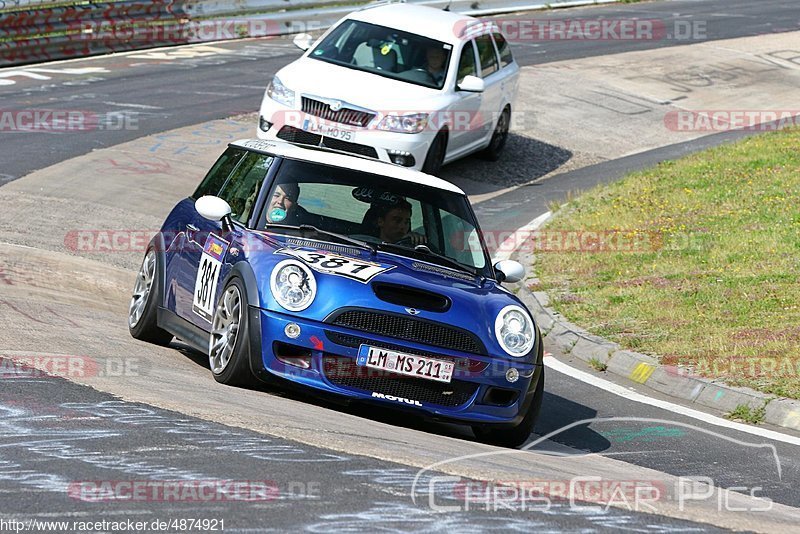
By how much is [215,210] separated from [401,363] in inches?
76.4

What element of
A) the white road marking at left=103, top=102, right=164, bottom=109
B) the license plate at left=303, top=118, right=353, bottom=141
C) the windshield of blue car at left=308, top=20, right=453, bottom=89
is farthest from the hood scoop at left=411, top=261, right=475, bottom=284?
the white road marking at left=103, top=102, right=164, bottom=109

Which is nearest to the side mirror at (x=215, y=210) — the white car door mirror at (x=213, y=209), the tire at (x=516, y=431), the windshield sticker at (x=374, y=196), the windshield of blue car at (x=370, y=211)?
the white car door mirror at (x=213, y=209)

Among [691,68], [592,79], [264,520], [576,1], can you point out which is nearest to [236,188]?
[264,520]

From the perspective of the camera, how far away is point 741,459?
844cm

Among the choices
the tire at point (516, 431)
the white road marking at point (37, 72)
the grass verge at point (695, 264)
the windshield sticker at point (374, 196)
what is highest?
the windshield sticker at point (374, 196)

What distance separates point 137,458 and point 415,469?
128 cm

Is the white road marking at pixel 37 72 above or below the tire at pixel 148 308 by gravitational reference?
below

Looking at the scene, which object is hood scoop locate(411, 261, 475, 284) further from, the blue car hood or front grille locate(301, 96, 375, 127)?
front grille locate(301, 96, 375, 127)

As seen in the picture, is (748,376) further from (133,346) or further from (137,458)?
(137,458)

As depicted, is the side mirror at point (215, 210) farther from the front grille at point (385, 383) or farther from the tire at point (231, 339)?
the front grille at point (385, 383)

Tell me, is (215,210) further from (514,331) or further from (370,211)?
(514,331)

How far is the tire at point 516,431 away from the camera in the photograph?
8180 millimetres

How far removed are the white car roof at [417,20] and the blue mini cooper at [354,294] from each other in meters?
8.48

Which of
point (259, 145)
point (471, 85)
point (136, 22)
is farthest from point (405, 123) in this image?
point (136, 22)
